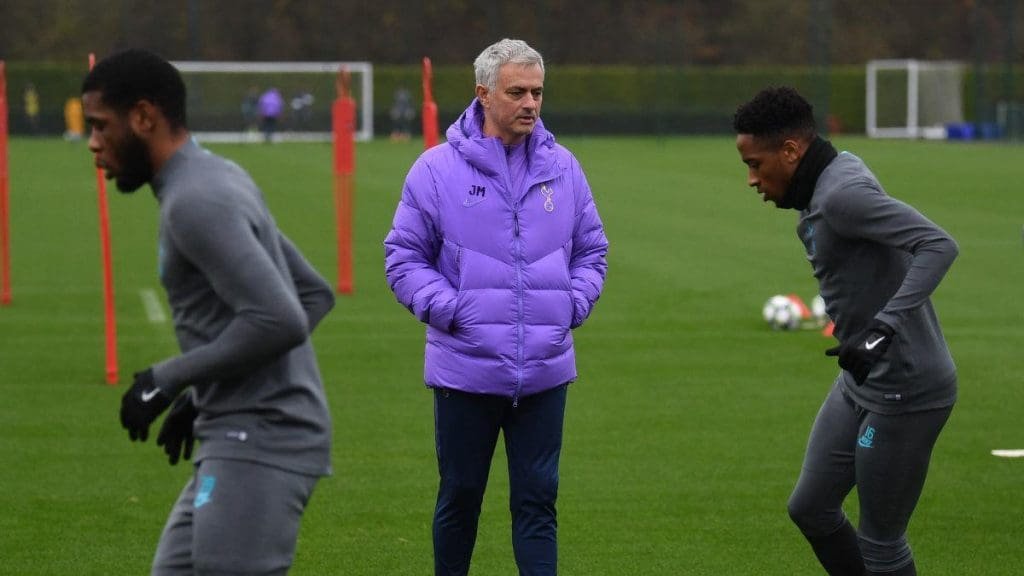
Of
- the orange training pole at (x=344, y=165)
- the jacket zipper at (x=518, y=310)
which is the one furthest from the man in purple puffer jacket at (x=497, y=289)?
the orange training pole at (x=344, y=165)

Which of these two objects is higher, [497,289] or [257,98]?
[497,289]

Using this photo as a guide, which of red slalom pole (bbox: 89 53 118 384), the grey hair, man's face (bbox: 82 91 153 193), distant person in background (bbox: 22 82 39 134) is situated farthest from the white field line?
distant person in background (bbox: 22 82 39 134)

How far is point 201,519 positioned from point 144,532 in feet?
13.1

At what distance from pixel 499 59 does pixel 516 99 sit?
0.52 feet

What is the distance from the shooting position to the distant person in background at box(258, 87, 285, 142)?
171ft

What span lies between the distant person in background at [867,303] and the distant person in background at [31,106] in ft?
167

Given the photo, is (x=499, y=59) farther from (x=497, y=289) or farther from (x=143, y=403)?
A: (x=143, y=403)

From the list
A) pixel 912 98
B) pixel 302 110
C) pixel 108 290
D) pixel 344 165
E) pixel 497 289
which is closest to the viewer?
pixel 497 289

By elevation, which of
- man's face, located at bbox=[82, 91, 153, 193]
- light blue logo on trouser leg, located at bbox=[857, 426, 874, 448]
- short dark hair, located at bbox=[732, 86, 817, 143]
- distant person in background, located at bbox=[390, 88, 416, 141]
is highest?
man's face, located at bbox=[82, 91, 153, 193]

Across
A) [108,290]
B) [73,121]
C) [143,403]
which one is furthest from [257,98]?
[143,403]

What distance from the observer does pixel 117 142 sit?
4.45 m

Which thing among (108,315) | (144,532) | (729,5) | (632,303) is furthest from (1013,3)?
(144,532)

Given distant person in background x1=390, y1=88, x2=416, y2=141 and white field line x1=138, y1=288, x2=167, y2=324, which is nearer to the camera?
white field line x1=138, y1=288, x2=167, y2=324

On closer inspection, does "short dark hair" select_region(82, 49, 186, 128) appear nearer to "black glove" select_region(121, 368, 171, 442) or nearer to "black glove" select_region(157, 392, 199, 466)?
"black glove" select_region(121, 368, 171, 442)
